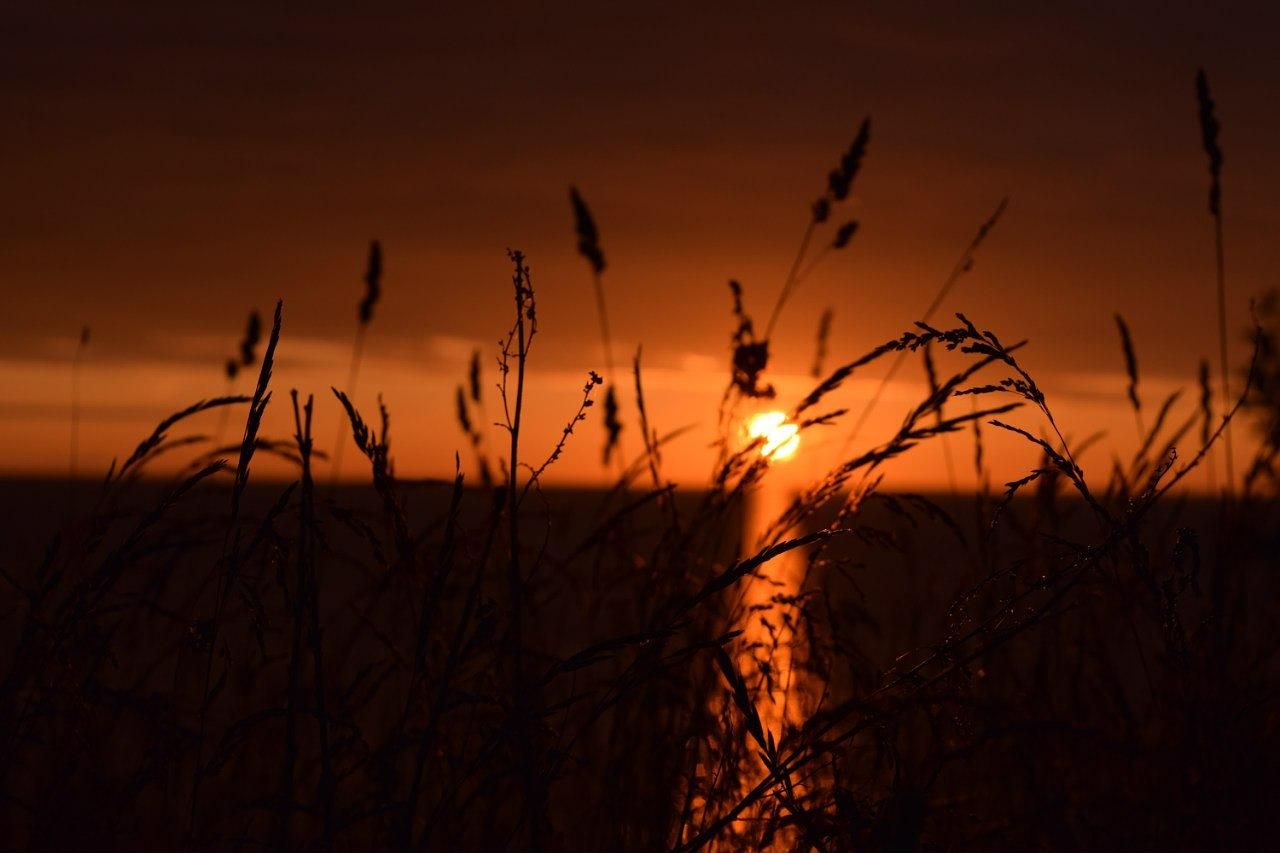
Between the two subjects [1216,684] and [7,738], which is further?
[1216,684]

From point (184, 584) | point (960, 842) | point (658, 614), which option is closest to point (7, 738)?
point (658, 614)

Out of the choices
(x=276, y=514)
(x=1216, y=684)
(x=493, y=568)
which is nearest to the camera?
(x=276, y=514)

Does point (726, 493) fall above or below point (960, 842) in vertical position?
above

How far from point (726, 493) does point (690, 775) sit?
0.42 metres

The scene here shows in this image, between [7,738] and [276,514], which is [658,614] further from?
[7,738]

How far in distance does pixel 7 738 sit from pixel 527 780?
66 centimetres

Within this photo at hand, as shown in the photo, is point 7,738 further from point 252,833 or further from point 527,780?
point 252,833

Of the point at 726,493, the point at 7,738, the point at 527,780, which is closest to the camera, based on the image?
the point at 527,780

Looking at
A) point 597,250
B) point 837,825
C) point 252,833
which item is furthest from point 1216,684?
point 252,833

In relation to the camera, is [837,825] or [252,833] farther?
[252,833]

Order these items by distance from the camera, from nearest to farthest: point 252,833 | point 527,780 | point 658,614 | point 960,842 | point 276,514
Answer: point 527,780, point 276,514, point 960,842, point 658,614, point 252,833

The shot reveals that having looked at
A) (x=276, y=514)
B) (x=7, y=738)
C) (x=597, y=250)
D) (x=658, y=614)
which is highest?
(x=597, y=250)

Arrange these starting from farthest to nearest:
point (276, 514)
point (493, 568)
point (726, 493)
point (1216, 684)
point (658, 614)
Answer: point (493, 568)
point (1216, 684)
point (726, 493)
point (658, 614)
point (276, 514)

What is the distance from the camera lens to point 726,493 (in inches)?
70.7
